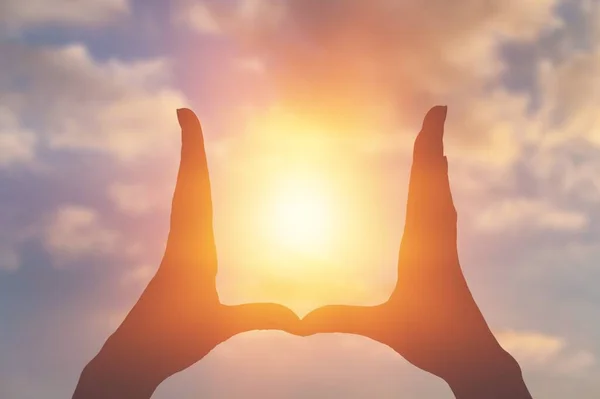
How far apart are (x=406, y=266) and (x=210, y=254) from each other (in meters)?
4.26

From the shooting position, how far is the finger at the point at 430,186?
1988 cm

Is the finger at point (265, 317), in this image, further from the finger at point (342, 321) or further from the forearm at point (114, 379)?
the forearm at point (114, 379)

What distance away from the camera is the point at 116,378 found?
19406 millimetres

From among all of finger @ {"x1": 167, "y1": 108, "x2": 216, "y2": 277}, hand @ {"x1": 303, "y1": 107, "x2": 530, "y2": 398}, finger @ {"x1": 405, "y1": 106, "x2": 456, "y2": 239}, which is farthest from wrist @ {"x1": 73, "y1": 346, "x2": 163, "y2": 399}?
finger @ {"x1": 405, "y1": 106, "x2": 456, "y2": 239}

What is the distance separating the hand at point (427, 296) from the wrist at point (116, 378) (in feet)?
11.8

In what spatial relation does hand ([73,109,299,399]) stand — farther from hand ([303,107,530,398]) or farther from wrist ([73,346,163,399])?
hand ([303,107,530,398])

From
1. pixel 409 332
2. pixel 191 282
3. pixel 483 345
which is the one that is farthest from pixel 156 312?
pixel 483 345

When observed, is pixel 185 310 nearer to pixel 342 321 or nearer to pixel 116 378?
pixel 116 378

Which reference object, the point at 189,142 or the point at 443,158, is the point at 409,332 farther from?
the point at 189,142

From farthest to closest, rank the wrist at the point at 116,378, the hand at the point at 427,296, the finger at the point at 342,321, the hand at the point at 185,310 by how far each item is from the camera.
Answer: the finger at the point at 342,321 < the hand at the point at 427,296 < the hand at the point at 185,310 < the wrist at the point at 116,378

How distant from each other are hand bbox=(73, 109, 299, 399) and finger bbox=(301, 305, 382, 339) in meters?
0.36

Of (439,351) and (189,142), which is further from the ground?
(189,142)

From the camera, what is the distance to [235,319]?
20016mm

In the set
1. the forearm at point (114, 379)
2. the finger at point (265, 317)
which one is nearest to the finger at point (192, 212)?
the finger at point (265, 317)
